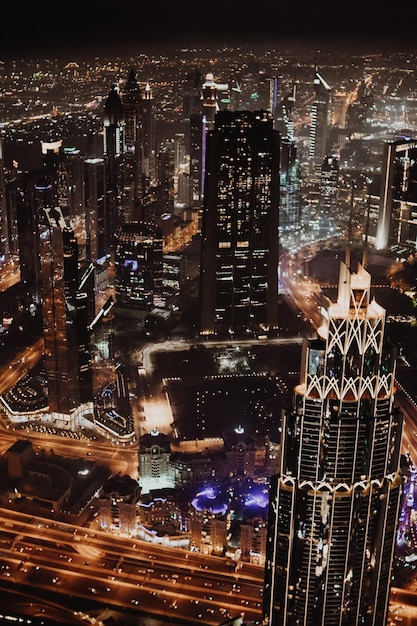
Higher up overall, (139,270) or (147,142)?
(147,142)

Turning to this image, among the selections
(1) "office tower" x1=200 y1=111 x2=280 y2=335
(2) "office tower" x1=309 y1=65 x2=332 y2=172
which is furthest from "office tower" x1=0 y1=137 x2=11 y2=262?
(2) "office tower" x1=309 y1=65 x2=332 y2=172

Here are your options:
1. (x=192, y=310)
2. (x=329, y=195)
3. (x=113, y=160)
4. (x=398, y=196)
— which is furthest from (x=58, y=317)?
(x=329, y=195)

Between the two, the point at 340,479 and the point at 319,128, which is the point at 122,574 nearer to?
the point at 340,479

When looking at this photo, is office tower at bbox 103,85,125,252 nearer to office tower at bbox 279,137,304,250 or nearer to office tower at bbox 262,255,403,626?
office tower at bbox 279,137,304,250

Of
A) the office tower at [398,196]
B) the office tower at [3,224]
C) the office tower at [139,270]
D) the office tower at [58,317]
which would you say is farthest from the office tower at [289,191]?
the office tower at [58,317]

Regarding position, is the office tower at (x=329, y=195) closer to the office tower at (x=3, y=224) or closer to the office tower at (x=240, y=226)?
the office tower at (x=240, y=226)

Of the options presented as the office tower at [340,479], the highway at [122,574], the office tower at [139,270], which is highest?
the office tower at [340,479]
